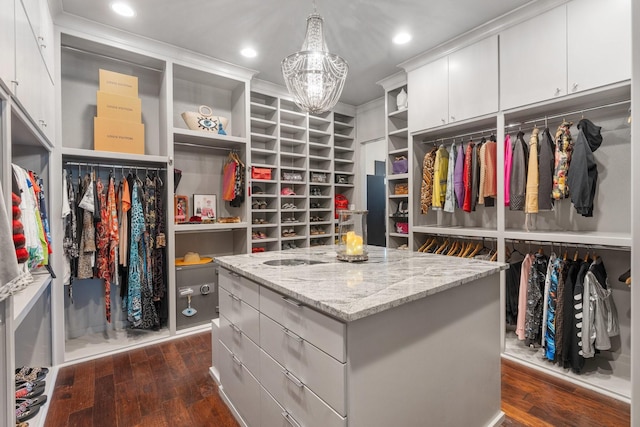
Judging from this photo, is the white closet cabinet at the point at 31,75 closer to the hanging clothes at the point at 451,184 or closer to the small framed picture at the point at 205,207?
the small framed picture at the point at 205,207

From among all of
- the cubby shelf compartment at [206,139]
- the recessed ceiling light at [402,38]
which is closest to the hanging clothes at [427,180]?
the recessed ceiling light at [402,38]

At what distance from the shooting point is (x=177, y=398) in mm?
2131

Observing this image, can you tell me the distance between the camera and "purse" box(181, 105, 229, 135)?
3400 mm

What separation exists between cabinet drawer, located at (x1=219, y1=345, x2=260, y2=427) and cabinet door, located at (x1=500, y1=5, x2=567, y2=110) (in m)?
2.88

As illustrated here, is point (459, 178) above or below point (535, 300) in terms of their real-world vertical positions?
above

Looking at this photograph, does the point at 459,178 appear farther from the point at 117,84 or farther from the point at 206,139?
the point at 117,84

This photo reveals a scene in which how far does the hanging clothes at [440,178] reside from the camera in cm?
335

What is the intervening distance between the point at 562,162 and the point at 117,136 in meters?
3.80

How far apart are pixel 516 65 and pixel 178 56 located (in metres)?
3.16

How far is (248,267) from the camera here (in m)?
1.83

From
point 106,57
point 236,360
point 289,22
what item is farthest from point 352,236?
point 106,57

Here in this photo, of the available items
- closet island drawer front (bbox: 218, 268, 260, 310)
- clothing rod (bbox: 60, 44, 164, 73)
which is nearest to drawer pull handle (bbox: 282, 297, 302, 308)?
closet island drawer front (bbox: 218, 268, 260, 310)

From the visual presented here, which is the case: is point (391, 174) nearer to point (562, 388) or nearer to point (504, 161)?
point (504, 161)

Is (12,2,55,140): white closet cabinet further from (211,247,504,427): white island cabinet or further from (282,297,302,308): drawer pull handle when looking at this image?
(282,297,302,308): drawer pull handle
